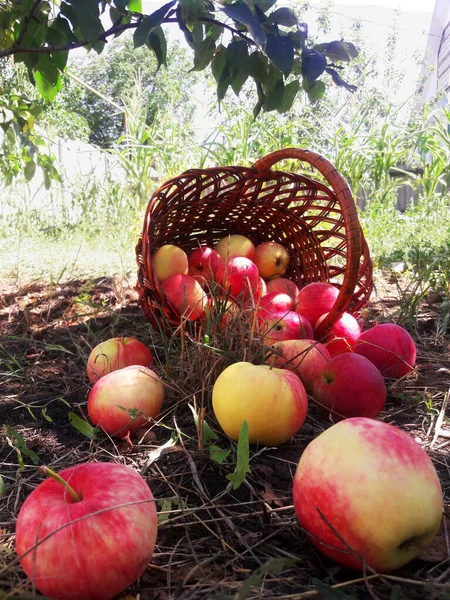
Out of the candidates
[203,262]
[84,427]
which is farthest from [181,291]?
[84,427]

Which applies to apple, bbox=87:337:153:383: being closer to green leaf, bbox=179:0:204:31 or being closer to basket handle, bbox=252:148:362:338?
basket handle, bbox=252:148:362:338

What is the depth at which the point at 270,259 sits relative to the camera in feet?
8.08

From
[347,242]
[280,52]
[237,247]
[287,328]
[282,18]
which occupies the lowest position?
[287,328]

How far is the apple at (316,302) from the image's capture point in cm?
197

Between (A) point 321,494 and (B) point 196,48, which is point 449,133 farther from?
(A) point 321,494

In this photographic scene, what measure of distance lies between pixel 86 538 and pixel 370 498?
453 mm

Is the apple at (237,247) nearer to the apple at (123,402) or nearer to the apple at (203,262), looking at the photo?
the apple at (203,262)

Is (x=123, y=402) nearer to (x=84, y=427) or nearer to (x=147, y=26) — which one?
(x=84, y=427)

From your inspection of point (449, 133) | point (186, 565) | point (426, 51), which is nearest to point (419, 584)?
point (186, 565)

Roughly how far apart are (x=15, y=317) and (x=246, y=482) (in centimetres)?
191

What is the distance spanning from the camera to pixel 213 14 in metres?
1.66

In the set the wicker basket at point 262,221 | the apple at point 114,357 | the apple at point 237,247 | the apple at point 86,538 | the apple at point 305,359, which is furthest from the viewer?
the apple at point 237,247

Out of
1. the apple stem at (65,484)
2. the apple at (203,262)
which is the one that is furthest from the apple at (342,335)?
the apple stem at (65,484)

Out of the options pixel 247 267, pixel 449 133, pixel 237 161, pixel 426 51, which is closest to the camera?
pixel 247 267
